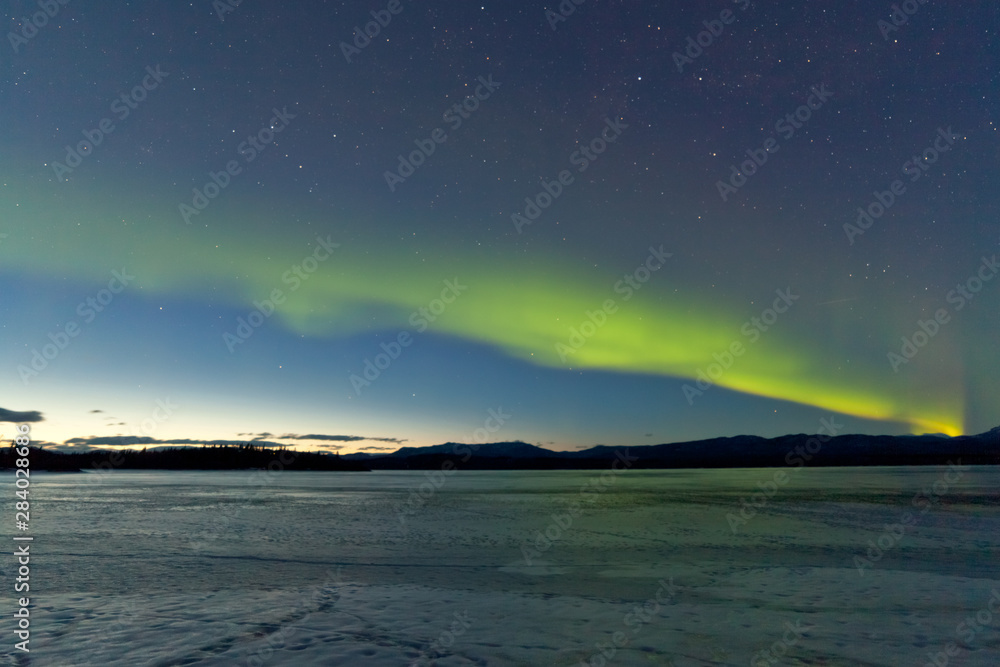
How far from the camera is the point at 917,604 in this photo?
42.4 ft

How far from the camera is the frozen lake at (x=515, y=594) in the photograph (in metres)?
9.90

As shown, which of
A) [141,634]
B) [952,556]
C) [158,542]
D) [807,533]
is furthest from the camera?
[807,533]

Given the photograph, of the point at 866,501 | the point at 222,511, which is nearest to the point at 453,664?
the point at 222,511

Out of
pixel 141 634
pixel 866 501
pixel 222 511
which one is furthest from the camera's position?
pixel 866 501

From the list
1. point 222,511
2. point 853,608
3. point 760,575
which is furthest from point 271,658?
point 222,511

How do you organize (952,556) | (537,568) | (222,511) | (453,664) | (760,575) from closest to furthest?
(453,664)
(760,575)
(537,568)
(952,556)
(222,511)

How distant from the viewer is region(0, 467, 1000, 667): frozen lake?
990 centimetres

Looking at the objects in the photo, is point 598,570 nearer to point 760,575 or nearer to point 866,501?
point 760,575

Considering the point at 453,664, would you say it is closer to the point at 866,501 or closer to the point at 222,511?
the point at 222,511

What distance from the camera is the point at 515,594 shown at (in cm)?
1391

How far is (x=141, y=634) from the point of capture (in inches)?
415

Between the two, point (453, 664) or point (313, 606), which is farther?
point (313, 606)

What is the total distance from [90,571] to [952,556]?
929 inches

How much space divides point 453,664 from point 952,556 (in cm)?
1678
